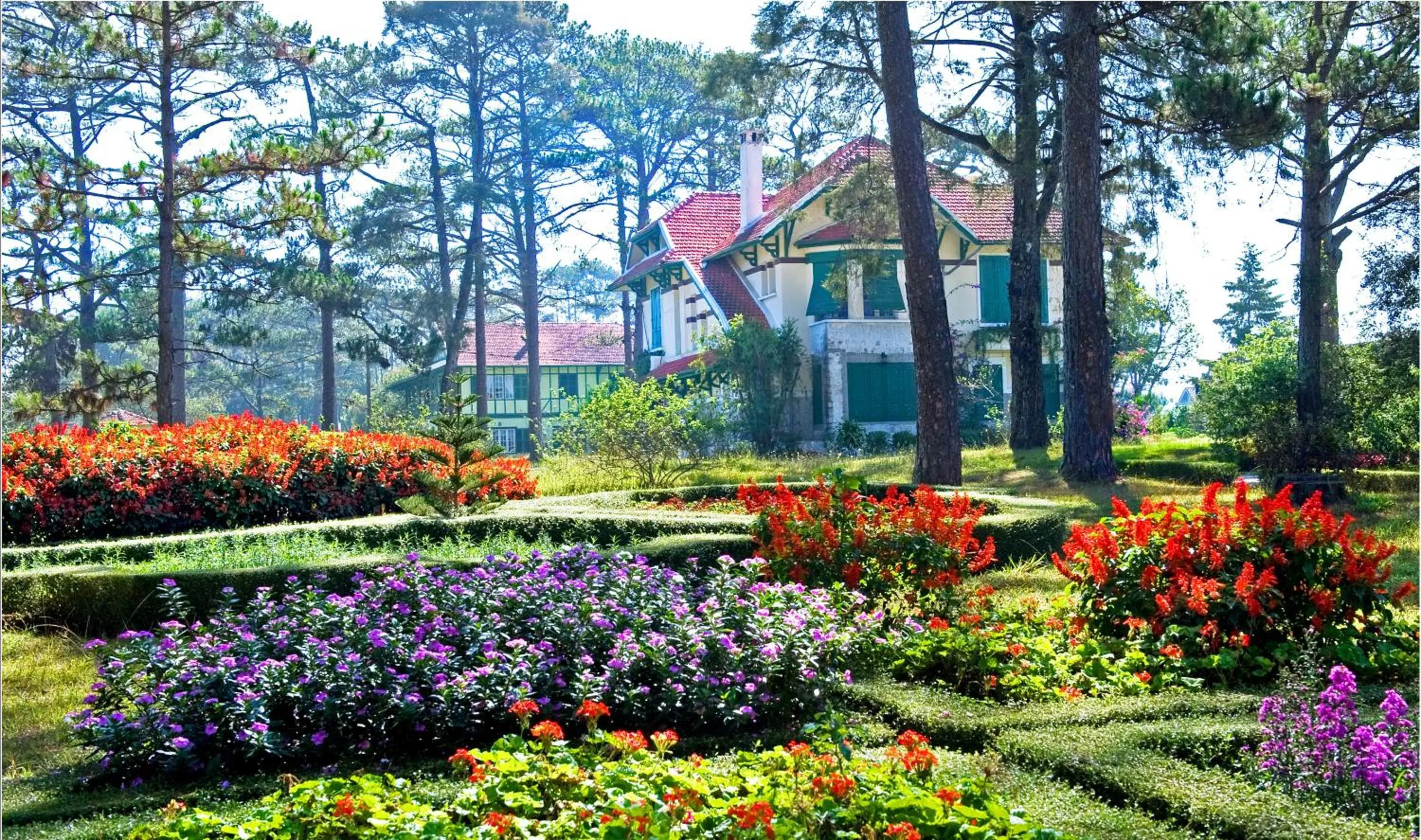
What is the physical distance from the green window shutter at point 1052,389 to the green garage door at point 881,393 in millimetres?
3132

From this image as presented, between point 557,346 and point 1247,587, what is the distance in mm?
37510

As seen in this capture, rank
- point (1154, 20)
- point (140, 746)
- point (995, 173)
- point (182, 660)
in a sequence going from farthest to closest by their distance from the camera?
point (995, 173) < point (1154, 20) < point (182, 660) < point (140, 746)

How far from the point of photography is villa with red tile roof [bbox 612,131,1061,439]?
2538 cm

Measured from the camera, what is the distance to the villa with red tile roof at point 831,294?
25.4 meters

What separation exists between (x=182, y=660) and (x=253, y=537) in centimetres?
440

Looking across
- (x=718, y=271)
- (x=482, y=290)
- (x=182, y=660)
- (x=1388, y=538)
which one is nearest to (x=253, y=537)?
(x=182, y=660)

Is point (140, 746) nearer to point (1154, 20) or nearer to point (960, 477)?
point (960, 477)

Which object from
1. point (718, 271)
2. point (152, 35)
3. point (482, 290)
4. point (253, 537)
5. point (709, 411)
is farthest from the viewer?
point (482, 290)

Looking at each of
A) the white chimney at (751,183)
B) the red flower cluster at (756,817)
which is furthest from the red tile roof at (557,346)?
the red flower cluster at (756,817)

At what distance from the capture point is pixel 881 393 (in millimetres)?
25672

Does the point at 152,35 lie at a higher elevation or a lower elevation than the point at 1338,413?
higher

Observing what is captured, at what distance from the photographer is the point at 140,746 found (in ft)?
16.4

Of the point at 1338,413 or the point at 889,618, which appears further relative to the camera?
the point at 1338,413

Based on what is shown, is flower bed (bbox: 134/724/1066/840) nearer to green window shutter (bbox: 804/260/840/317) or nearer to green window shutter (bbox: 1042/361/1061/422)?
green window shutter (bbox: 804/260/840/317)
